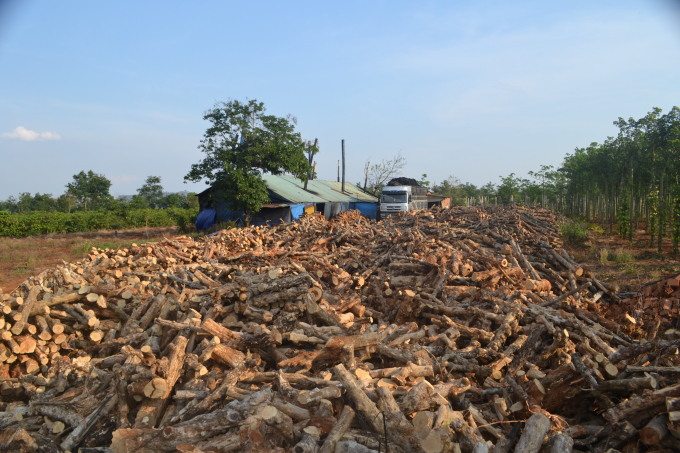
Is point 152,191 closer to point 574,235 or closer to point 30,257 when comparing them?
point 30,257

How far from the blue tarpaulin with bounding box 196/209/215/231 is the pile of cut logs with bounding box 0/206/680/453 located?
19.7 meters

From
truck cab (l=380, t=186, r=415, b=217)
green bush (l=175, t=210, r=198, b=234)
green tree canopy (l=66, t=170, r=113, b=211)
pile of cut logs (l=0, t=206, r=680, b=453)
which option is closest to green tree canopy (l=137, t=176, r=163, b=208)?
green tree canopy (l=66, t=170, r=113, b=211)

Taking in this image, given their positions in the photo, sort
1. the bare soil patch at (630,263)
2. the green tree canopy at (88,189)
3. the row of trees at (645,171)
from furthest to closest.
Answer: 1. the green tree canopy at (88,189)
2. the row of trees at (645,171)
3. the bare soil patch at (630,263)

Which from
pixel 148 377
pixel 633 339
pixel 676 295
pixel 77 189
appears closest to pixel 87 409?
pixel 148 377

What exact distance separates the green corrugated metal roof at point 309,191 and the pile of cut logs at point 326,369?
63.8 feet

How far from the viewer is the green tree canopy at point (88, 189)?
46.2m

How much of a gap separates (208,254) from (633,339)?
10403 millimetres

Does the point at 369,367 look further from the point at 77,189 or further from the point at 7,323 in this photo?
the point at 77,189

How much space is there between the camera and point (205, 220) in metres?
27.1

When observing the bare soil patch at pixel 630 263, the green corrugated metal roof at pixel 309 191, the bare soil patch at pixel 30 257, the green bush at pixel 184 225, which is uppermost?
the green corrugated metal roof at pixel 309 191

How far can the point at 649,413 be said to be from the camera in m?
3.20

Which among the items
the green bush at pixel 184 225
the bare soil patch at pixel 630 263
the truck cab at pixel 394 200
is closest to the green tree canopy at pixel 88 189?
the green bush at pixel 184 225

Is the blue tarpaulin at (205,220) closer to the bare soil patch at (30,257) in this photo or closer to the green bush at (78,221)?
the green bush at (78,221)

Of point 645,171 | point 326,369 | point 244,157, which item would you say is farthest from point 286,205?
point 645,171
